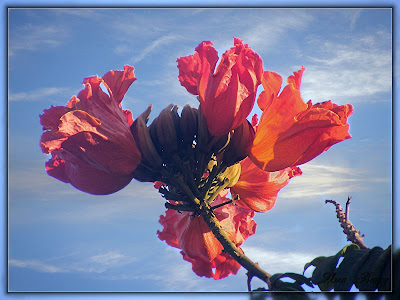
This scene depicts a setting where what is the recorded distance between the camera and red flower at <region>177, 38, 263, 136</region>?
96 centimetres

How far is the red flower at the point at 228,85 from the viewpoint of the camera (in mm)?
964

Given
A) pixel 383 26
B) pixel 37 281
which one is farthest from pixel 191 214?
pixel 383 26

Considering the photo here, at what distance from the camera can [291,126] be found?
99 cm

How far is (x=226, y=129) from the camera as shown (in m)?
0.99

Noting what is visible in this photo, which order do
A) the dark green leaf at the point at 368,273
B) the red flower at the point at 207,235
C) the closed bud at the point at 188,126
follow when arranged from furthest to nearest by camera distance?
the red flower at the point at 207,235 < the closed bud at the point at 188,126 < the dark green leaf at the point at 368,273

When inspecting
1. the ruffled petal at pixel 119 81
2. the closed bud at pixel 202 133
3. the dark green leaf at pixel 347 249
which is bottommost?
the dark green leaf at pixel 347 249

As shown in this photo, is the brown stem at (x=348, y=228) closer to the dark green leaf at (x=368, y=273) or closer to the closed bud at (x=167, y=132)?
the dark green leaf at (x=368, y=273)

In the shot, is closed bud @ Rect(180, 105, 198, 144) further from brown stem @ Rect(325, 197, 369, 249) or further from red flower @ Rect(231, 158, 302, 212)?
brown stem @ Rect(325, 197, 369, 249)

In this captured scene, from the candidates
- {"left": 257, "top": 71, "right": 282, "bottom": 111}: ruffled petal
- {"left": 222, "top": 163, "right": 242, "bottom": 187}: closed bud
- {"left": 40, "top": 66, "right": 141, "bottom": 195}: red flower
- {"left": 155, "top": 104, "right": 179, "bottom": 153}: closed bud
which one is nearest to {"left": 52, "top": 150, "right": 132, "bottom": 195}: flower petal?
{"left": 40, "top": 66, "right": 141, "bottom": 195}: red flower

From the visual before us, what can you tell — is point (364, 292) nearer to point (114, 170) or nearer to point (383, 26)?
point (114, 170)

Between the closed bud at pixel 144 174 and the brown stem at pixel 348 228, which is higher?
the closed bud at pixel 144 174

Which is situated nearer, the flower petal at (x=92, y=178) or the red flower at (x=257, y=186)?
the flower petal at (x=92, y=178)

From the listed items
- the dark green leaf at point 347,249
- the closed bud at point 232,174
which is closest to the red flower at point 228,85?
the closed bud at point 232,174

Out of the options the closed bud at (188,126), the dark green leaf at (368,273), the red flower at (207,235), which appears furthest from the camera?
the red flower at (207,235)
